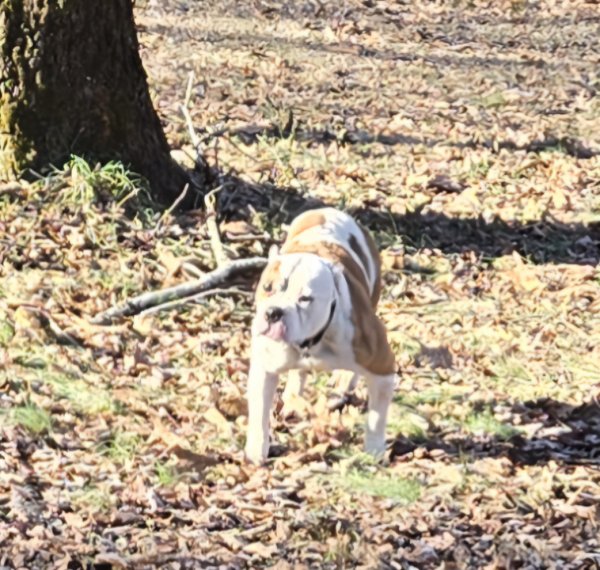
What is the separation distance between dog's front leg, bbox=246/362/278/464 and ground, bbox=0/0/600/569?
3.8 inches

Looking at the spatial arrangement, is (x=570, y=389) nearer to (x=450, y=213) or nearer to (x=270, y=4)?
(x=450, y=213)

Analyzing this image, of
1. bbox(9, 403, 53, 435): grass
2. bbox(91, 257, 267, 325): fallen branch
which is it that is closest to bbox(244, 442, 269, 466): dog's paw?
bbox(9, 403, 53, 435): grass

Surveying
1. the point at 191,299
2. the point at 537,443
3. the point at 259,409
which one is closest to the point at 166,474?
the point at 259,409

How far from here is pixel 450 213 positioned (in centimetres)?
971

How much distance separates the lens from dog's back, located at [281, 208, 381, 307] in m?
5.93

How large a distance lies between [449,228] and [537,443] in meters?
3.42

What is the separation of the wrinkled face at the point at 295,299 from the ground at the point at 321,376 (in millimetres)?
798

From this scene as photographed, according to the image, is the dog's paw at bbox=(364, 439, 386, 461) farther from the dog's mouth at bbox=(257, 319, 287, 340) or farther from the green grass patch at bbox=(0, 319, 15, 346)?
the green grass patch at bbox=(0, 319, 15, 346)

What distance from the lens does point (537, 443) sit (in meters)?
6.25

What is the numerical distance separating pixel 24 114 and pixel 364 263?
3161mm

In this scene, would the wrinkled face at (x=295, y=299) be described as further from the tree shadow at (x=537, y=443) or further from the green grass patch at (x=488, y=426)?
the green grass patch at (x=488, y=426)

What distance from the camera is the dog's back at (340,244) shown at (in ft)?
19.5

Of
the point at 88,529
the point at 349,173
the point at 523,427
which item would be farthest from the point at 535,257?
the point at 88,529

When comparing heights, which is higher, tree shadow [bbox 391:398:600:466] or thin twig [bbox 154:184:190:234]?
thin twig [bbox 154:184:190:234]
